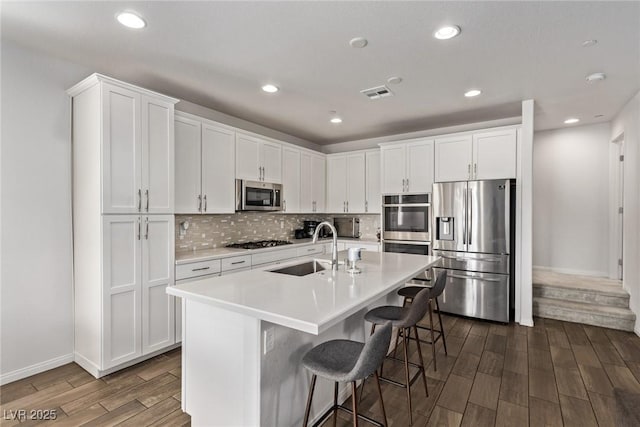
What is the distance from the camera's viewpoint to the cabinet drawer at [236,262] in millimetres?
3475

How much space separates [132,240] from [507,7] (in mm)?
3232

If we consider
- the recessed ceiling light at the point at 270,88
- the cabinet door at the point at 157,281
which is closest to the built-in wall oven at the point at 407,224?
the recessed ceiling light at the point at 270,88

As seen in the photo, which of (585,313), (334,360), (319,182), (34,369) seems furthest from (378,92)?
(34,369)

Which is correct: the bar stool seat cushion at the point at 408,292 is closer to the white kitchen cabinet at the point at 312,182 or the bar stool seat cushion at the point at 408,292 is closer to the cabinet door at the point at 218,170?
the cabinet door at the point at 218,170

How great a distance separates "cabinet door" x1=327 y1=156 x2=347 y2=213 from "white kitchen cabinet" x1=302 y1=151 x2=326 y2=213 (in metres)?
0.10

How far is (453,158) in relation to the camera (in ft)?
13.8

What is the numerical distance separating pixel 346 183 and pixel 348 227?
852 millimetres

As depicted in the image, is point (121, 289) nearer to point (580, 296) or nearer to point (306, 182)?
point (306, 182)

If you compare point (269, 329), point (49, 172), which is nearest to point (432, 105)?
point (269, 329)

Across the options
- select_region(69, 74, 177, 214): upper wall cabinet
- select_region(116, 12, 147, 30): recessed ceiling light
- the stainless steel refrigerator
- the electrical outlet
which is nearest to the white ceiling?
select_region(116, 12, 147, 30): recessed ceiling light

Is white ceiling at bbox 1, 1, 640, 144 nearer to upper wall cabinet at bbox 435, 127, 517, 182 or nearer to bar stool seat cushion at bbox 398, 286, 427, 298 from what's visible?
upper wall cabinet at bbox 435, 127, 517, 182

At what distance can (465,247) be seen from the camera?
13.1 feet

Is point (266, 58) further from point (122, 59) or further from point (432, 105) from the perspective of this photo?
point (432, 105)

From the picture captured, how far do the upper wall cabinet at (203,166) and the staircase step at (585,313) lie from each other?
414 centimetres
